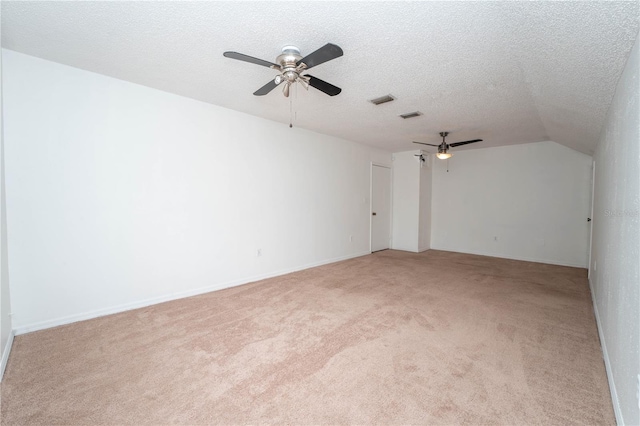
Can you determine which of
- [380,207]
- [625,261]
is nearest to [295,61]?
[625,261]

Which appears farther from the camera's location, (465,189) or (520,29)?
(465,189)

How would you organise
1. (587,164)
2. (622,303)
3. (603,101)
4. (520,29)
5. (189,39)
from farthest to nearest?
1. (587,164)
2. (603,101)
3. (189,39)
4. (520,29)
5. (622,303)

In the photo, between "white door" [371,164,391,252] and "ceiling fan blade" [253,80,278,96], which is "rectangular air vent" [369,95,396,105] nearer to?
"ceiling fan blade" [253,80,278,96]

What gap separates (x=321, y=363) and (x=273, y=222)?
2658 mm

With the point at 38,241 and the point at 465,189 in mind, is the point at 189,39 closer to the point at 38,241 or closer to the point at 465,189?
the point at 38,241

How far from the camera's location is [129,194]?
3.08 m

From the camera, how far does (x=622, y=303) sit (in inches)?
65.6

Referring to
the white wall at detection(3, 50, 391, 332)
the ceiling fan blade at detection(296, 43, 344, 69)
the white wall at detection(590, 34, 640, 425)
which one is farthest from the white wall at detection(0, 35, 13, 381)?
the white wall at detection(590, 34, 640, 425)

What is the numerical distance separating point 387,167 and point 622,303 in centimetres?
542

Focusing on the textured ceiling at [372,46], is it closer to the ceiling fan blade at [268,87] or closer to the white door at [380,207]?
the ceiling fan blade at [268,87]

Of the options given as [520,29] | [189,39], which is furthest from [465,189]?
[189,39]

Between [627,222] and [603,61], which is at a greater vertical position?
[603,61]

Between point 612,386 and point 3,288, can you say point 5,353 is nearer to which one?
point 3,288

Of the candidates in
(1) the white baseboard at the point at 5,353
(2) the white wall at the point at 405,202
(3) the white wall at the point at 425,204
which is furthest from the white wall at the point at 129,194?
(3) the white wall at the point at 425,204
